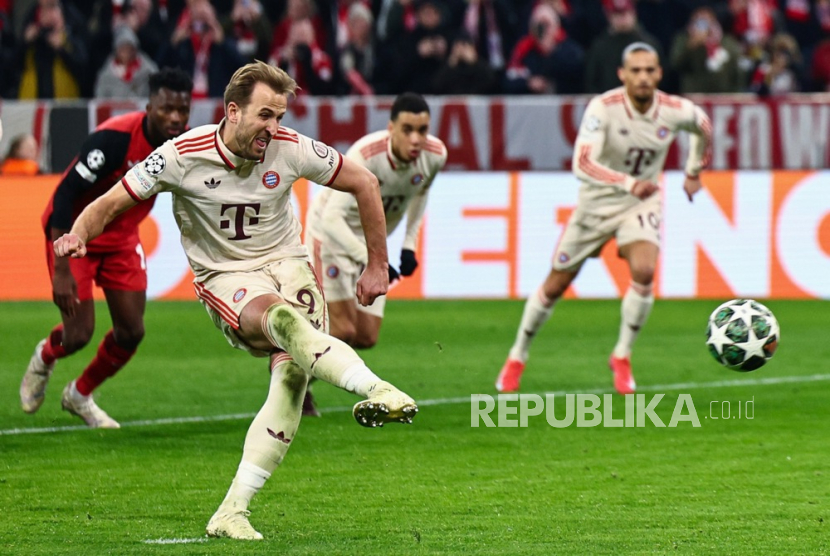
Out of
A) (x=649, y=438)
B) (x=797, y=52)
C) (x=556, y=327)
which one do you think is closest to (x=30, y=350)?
(x=556, y=327)

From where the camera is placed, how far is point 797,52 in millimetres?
18641

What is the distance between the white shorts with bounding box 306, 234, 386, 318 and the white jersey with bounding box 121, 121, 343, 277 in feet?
9.34

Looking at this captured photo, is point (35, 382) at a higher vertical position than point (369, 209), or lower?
lower

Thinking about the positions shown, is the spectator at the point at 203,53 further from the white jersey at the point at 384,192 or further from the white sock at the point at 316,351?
the white sock at the point at 316,351

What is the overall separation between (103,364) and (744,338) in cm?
375

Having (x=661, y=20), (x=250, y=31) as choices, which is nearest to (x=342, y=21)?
(x=250, y=31)

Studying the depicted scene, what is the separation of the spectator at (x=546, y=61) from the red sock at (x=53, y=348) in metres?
10.1

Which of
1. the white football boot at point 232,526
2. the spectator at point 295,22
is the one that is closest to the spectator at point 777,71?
the spectator at point 295,22

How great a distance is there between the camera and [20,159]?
51.3 ft

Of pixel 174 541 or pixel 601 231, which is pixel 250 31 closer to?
pixel 601 231

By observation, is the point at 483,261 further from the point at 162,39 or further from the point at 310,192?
the point at 162,39

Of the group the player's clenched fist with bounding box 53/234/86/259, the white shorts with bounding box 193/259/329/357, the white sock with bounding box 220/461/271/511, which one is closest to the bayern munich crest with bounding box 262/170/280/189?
the white shorts with bounding box 193/259/329/357

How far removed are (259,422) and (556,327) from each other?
797cm

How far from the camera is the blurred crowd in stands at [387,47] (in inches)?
701
